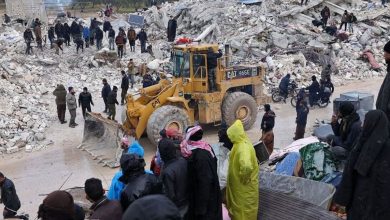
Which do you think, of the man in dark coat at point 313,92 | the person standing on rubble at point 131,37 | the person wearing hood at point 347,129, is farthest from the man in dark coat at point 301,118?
the person standing on rubble at point 131,37

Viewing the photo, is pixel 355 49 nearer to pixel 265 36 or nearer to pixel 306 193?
pixel 265 36

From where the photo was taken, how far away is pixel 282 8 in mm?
24125

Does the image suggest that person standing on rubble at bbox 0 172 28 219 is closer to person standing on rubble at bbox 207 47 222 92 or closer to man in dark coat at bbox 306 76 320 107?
person standing on rubble at bbox 207 47 222 92

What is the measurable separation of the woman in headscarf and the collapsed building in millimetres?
10617

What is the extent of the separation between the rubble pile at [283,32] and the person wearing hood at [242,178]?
13047 mm

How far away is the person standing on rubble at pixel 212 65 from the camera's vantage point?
1215 centimetres

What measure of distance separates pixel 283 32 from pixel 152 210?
20.1 metres

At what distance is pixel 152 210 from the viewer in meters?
2.41

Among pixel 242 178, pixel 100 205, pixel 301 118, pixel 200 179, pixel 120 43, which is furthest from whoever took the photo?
pixel 120 43

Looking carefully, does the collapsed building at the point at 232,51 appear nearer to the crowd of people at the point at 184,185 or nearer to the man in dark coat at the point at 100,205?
the crowd of people at the point at 184,185

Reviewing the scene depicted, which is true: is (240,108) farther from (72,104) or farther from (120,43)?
(120,43)

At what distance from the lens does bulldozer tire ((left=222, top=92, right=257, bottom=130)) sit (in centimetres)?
1281

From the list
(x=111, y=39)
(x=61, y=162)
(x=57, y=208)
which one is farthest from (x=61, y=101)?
(x=57, y=208)

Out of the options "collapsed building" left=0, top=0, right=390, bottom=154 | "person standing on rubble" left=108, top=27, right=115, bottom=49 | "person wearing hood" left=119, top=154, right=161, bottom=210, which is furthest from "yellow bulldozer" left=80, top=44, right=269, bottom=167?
"person standing on rubble" left=108, top=27, right=115, bottom=49
